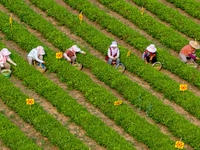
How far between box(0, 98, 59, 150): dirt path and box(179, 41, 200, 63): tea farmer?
554 centimetres

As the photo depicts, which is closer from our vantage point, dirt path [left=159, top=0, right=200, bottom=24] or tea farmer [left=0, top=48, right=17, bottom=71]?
tea farmer [left=0, top=48, right=17, bottom=71]

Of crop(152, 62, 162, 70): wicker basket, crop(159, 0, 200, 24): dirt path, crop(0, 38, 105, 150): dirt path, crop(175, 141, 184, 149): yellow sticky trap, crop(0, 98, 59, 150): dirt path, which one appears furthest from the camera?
crop(159, 0, 200, 24): dirt path

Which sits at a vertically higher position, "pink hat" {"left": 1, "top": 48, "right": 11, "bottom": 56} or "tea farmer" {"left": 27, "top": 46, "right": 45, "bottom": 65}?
"tea farmer" {"left": 27, "top": 46, "right": 45, "bottom": 65}

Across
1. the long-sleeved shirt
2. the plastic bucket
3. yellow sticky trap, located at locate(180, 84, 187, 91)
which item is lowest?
the plastic bucket

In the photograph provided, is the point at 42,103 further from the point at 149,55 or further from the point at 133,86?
the point at 149,55

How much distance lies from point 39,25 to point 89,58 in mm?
2681

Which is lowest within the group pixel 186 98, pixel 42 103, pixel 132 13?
pixel 42 103

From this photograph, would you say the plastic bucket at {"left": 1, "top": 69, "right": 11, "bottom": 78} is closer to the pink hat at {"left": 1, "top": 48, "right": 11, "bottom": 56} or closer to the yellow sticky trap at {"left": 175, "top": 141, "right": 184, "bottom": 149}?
the pink hat at {"left": 1, "top": 48, "right": 11, "bottom": 56}

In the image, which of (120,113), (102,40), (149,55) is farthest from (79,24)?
(120,113)

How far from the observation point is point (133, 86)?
1644 cm

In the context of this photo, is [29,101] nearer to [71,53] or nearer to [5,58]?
[5,58]

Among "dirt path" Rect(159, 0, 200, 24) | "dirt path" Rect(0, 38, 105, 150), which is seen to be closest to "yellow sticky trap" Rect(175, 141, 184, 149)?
"dirt path" Rect(0, 38, 105, 150)

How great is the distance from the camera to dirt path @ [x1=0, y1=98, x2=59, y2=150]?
1473cm

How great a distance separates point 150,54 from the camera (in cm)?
1744
